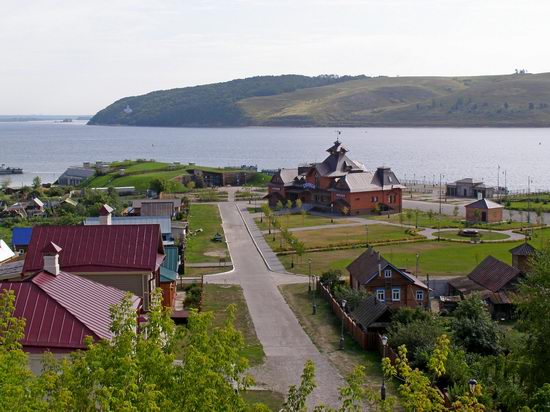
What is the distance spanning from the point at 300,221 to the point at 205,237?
1385 cm

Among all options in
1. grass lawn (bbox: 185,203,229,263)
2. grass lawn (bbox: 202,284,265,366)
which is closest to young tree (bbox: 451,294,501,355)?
grass lawn (bbox: 202,284,265,366)

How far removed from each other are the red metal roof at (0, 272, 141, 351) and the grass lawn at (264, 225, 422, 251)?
1288 inches

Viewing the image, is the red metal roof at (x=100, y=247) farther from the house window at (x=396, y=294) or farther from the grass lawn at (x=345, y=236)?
the grass lawn at (x=345, y=236)

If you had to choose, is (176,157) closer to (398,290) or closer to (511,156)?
(511,156)

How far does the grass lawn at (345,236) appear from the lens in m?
56.0

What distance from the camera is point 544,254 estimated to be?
2284cm

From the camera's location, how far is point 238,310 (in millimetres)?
34188

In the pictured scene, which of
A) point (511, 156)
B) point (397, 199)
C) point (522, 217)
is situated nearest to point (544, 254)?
point (522, 217)

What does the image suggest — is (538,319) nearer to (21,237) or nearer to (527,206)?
(21,237)

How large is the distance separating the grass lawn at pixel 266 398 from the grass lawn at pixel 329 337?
3127mm

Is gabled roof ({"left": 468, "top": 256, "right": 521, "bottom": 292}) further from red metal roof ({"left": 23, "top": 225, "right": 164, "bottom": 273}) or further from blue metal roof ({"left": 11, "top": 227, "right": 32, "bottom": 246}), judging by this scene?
blue metal roof ({"left": 11, "top": 227, "right": 32, "bottom": 246})

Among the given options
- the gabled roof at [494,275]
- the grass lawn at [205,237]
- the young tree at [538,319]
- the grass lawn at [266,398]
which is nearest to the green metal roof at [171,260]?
the grass lawn at [205,237]

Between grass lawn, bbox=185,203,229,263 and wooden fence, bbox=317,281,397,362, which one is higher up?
wooden fence, bbox=317,281,397,362

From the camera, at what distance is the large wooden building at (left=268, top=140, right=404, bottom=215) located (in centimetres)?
7562
